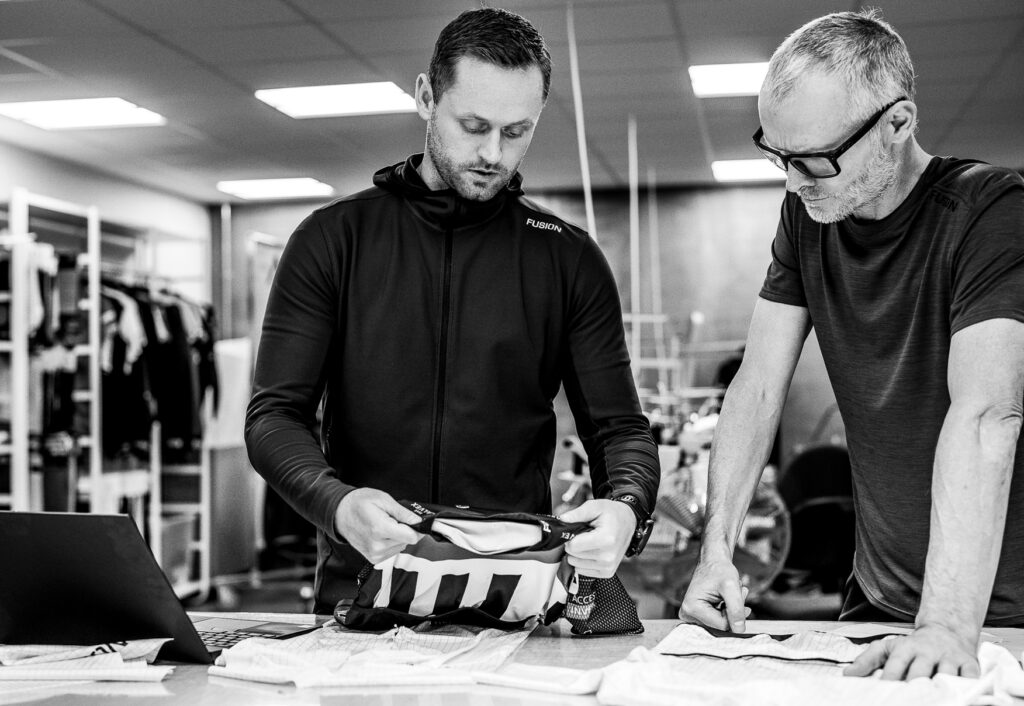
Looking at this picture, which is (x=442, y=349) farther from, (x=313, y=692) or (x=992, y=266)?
(x=992, y=266)

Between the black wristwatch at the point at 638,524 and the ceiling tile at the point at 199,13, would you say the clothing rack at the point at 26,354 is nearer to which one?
the ceiling tile at the point at 199,13

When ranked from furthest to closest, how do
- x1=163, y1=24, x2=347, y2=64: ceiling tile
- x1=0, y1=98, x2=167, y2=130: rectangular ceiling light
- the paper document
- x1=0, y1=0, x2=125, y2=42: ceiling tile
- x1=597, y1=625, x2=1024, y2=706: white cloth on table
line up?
x1=0, y1=98, x2=167, y2=130: rectangular ceiling light → x1=163, y1=24, x2=347, y2=64: ceiling tile → x1=0, y1=0, x2=125, y2=42: ceiling tile → the paper document → x1=597, y1=625, x2=1024, y2=706: white cloth on table

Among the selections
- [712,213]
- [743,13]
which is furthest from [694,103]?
[712,213]

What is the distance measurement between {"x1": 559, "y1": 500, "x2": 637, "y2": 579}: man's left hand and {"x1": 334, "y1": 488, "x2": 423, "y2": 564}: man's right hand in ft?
0.70

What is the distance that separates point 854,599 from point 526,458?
0.57 metres

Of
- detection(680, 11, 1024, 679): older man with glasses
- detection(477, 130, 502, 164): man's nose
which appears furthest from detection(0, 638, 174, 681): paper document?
detection(477, 130, 502, 164): man's nose

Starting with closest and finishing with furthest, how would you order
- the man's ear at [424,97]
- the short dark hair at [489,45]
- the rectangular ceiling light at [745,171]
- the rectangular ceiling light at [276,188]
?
the short dark hair at [489,45], the man's ear at [424,97], the rectangular ceiling light at [745,171], the rectangular ceiling light at [276,188]

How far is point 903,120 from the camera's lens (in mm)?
1549

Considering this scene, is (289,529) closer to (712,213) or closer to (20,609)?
(712,213)

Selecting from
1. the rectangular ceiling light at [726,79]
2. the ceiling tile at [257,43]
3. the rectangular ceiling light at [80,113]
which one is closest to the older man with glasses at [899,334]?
the ceiling tile at [257,43]

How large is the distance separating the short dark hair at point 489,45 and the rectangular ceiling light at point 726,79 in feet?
13.2

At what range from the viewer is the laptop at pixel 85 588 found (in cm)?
142

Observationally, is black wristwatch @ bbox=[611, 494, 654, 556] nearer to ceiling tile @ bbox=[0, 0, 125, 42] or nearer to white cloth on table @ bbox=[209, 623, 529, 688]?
white cloth on table @ bbox=[209, 623, 529, 688]

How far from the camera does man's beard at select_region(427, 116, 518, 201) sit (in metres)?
1.78
